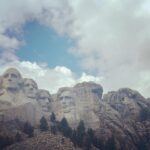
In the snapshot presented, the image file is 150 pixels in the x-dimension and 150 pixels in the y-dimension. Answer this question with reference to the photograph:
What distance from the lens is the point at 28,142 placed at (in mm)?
192250

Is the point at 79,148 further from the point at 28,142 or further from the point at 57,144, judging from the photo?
the point at 28,142

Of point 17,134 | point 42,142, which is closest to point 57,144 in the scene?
point 42,142

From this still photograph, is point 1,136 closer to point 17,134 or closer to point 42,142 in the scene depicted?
point 17,134

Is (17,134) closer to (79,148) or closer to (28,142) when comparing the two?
(28,142)

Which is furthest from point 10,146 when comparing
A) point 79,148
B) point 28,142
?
point 79,148

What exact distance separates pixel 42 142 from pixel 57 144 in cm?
927

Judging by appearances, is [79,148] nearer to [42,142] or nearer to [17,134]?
[42,142]

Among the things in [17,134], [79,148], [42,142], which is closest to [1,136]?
[17,134]

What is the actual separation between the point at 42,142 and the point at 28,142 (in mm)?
8427

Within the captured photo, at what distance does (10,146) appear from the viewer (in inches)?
7372

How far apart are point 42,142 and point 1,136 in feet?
85.9

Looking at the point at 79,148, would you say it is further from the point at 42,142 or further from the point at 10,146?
the point at 10,146

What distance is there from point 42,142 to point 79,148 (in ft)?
78.2

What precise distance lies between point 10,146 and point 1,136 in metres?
13.0
